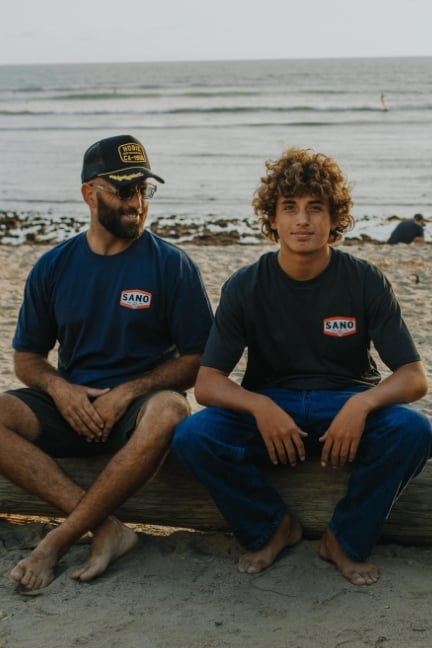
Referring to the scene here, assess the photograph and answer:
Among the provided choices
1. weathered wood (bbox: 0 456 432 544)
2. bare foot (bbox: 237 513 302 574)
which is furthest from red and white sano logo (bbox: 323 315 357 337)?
bare foot (bbox: 237 513 302 574)

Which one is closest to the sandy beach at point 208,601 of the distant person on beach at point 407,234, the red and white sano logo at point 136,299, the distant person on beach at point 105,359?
the distant person on beach at point 105,359

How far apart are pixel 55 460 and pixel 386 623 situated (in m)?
1.46

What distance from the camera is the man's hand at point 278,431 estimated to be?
10.5ft

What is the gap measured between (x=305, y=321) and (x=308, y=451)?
51 centimetres

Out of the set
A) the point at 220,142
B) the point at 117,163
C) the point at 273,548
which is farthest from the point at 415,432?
the point at 220,142

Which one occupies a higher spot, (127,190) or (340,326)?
(127,190)

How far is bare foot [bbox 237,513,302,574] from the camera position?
129 inches

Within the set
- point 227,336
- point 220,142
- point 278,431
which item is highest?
point 220,142

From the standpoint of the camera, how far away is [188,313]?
11.8 feet

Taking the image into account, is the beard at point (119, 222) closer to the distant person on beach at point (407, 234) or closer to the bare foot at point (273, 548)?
the bare foot at point (273, 548)

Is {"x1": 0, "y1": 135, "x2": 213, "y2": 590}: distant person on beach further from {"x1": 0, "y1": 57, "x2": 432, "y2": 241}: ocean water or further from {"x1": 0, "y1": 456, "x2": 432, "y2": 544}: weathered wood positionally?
{"x1": 0, "y1": 57, "x2": 432, "y2": 241}: ocean water

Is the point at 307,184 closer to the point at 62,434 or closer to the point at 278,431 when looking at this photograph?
the point at 278,431

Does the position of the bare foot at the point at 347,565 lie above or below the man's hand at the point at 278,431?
below

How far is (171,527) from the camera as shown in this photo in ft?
12.5
